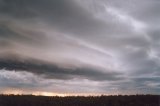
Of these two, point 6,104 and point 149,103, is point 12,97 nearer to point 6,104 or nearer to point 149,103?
point 6,104

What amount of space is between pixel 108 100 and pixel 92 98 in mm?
1998

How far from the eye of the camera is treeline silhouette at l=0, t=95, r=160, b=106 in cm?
3903

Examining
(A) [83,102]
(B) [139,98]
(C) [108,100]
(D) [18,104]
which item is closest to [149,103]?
(B) [139,98]

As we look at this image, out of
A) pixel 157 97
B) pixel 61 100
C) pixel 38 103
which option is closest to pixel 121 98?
pixel 157 97

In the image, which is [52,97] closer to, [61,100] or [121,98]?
[61,100]

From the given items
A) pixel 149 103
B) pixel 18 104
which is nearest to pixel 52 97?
pixel 18 104

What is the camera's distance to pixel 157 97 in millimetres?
39969

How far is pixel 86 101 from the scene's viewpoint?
39.8 meters

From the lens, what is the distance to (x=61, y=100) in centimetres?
4031

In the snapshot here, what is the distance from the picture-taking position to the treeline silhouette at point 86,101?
3903cm

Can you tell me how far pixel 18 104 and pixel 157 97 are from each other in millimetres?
14980

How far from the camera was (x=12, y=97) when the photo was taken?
41000mm

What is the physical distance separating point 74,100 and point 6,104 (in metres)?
7.31

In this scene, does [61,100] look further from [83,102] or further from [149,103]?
[149,103]
